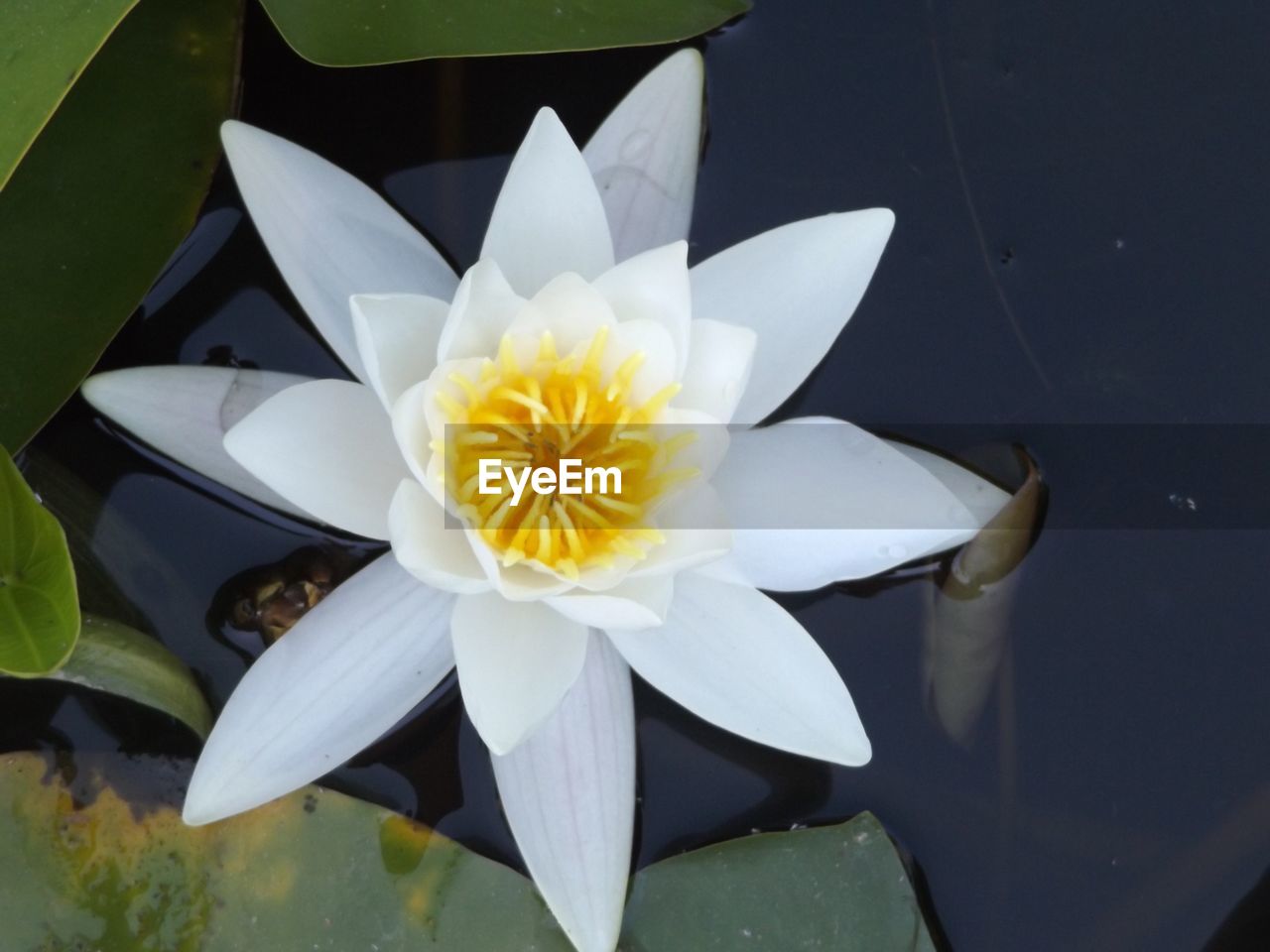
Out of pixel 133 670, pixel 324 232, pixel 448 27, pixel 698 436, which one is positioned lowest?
pixel 133 670

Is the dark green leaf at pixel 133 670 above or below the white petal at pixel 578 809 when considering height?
above

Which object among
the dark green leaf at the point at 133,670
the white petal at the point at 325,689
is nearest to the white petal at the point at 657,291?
the white petal at the point at 325,689

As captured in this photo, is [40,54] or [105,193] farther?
[105,193]

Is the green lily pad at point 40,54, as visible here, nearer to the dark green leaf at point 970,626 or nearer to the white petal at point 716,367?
the white petal at point 716,367

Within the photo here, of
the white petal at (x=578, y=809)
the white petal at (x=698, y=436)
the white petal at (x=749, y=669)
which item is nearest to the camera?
the white petal at (x=698, y=436)

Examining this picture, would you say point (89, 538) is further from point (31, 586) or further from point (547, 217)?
point (547, 217)

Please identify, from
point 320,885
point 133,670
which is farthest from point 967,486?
point 133,670

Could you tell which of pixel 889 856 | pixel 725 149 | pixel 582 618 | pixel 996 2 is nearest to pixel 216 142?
pixel 725 149

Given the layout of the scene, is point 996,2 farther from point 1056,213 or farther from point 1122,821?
point 1122,821
